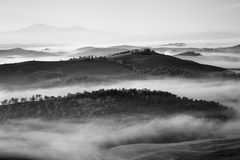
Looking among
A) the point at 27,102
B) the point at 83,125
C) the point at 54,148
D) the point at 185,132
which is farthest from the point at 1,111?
the point at 185,132

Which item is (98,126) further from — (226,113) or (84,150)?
(226,113)

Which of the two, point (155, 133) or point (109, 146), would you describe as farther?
point (155, 133)

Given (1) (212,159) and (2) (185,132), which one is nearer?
(1) (212,159)

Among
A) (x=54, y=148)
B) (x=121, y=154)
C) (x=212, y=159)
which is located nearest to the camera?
(x=212, y=159)

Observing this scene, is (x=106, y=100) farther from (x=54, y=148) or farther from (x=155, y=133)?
(x=54, y=148)

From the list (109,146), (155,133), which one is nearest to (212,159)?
(109,146)

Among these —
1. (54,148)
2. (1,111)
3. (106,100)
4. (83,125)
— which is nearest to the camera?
(54,148)

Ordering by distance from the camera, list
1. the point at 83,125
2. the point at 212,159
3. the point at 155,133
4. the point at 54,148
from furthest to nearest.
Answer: the point at 83,125 < the point at 155,133 < the point at 54,148 < the point at 212,159
